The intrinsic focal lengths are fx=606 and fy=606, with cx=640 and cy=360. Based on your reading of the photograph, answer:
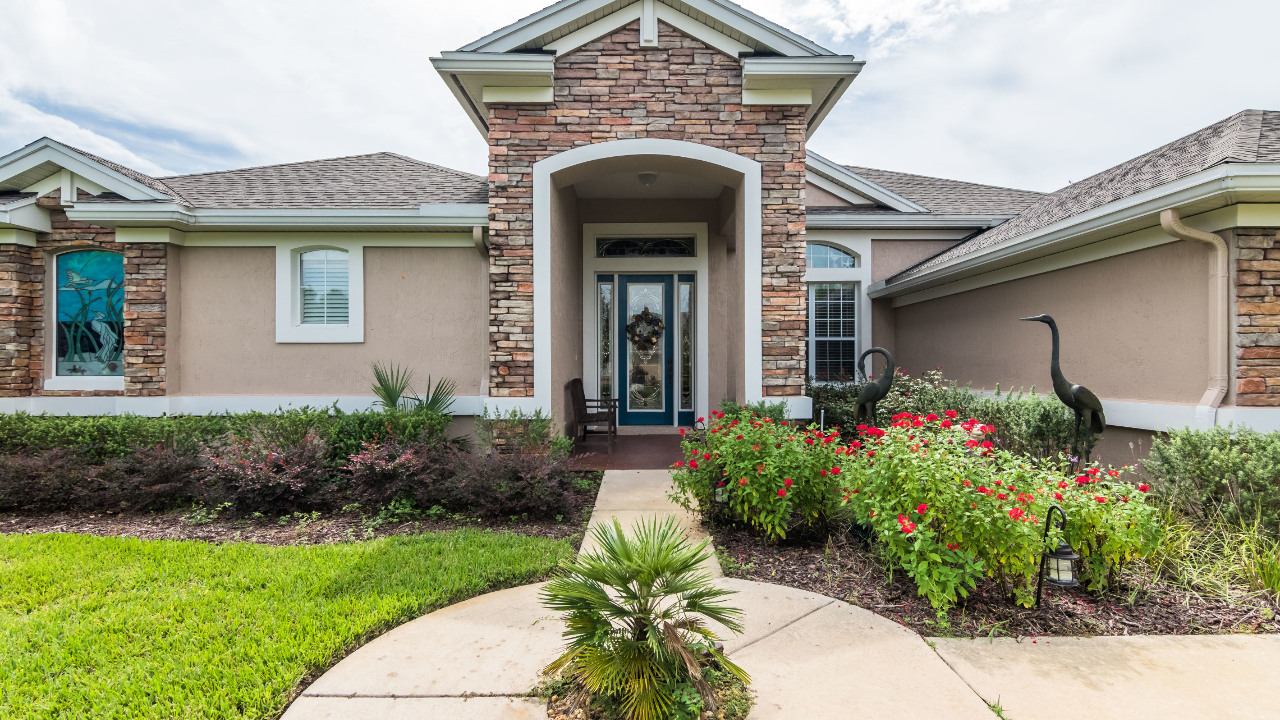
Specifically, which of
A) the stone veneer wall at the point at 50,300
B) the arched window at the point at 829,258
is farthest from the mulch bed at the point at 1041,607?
the stone veneer wall at the point at 50,300

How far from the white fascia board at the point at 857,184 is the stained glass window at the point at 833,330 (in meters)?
1.56

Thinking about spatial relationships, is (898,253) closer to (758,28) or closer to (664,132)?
(758,28)

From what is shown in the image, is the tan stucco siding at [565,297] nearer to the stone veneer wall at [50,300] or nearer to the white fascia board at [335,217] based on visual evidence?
the white fascia board at [335,217]

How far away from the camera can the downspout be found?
4949 millimetres

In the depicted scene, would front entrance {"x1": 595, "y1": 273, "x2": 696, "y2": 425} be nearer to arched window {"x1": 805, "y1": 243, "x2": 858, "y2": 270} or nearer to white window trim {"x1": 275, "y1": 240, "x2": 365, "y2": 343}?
arched window {"x1": 805, "y1": 243, "x2": 858, "y2": 270}

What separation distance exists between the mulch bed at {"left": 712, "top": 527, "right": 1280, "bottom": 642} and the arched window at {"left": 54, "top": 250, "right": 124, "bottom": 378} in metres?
Answer: 8.44

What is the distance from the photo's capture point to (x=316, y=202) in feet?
26.1

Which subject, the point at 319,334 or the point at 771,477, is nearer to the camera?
the point at 771,477

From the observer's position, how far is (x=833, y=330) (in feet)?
35.5

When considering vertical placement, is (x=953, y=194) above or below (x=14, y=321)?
above

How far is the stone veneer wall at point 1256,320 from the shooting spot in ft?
16.0

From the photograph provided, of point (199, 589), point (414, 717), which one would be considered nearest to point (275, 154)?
point (199, 589)

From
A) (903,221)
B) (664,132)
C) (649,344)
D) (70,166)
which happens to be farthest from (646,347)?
(70,166)

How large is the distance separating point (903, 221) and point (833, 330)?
215 centimetres
